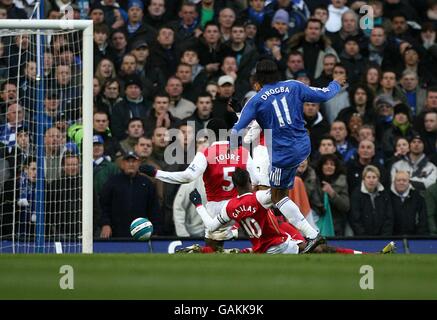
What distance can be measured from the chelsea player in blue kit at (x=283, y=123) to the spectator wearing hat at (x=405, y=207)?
362cm

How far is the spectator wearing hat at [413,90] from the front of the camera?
65.0 ft

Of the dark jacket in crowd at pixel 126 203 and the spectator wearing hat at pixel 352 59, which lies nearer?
the dark jacket in crowd at pixel 126 203

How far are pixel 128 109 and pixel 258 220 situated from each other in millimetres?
4955

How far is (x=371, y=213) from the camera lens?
18.1 m

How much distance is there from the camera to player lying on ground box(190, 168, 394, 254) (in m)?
14.7

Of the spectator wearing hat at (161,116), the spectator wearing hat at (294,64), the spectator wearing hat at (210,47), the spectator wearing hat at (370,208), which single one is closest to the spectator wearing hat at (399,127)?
the spectator wearing hat at (370,208)

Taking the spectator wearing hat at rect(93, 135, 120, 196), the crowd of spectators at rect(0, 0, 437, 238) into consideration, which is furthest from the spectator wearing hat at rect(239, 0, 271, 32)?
the spectator wearing hat at rect(93, 135, 120, 196)

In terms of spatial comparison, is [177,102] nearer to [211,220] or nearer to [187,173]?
[187,173]

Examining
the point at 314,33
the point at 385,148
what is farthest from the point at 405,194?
the point at 314,33

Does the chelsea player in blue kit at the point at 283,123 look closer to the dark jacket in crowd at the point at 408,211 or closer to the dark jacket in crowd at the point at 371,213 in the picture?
the dark jacket in crowd at the point at 371,213

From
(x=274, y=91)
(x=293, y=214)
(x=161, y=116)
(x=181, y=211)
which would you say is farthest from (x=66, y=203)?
(x=274, y=91)

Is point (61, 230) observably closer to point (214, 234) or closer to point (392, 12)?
point (214, 234)

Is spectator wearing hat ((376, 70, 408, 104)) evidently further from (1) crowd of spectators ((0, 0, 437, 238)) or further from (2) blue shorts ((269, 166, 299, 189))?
(2) blue shorts ((269, 166, 299, 189))

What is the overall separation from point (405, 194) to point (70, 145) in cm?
452
